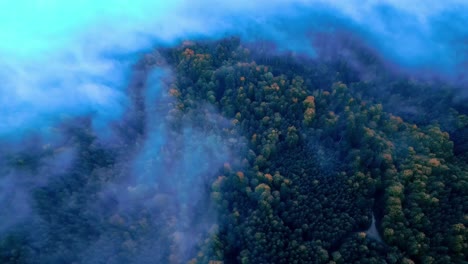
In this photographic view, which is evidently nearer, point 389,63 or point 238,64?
point 238,64

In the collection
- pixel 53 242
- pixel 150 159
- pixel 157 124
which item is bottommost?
pixel 53 242

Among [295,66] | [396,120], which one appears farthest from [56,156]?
[396,120]

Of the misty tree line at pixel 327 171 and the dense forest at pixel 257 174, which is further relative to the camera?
the dense forest at pixel 257 174

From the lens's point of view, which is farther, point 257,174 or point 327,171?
point 327,171

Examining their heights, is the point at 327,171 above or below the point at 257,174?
below

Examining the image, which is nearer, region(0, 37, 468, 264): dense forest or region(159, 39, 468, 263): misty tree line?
region(159, 39, 468, 263): misty tree line

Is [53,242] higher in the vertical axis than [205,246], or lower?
higher

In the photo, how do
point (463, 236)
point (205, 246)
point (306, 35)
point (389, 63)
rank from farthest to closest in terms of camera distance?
point (306, 35) < point (389, 63) < point (205, 246) < point (463, 236)

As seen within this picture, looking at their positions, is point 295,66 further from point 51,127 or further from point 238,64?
point 51,127
